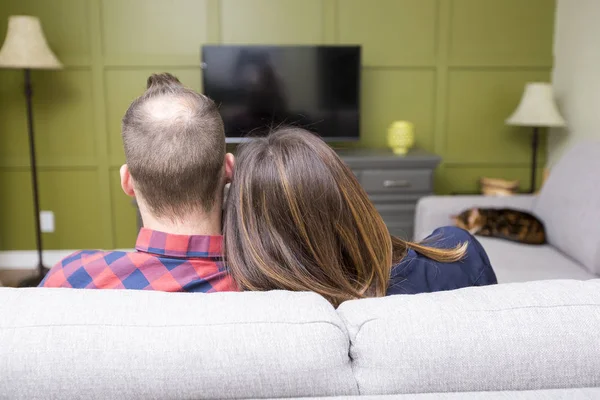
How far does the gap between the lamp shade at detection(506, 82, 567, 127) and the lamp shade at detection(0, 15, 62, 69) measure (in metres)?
2.77

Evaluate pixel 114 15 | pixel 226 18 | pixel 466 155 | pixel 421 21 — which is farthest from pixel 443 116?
pixel 114 15

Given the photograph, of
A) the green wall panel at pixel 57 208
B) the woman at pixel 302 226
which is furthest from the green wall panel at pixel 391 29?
the woman at pixel 302 226

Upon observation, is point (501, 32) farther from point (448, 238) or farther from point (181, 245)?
point (181, 245)

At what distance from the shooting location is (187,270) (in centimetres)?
108

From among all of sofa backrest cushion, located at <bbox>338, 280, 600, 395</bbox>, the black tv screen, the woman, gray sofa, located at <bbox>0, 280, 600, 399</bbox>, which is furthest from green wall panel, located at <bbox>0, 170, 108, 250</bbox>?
sofa backrest cushion, located at <bbox>338, 280, 600, 395</bbox>

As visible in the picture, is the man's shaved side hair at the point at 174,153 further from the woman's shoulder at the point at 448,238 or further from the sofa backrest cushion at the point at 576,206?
the sofa backrest cushion at the point at 576,206

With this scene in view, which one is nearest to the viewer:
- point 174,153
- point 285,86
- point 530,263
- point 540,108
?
point 174,153

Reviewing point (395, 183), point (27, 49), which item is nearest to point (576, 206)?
point (395, 183)

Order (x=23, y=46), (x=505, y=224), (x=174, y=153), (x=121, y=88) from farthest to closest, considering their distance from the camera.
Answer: (x=121, y=88), (x=23, y=46), (x=505, y=224), (x=174, y=153)

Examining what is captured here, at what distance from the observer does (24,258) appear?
163 inches

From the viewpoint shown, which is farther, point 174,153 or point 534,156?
point 534,156

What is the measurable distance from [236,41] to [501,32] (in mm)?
1683

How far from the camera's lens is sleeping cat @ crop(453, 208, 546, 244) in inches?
108

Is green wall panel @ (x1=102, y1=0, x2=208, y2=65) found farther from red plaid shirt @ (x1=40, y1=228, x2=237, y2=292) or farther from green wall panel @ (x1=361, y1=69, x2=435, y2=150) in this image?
red plaid shirt @ (x1=40, y1=228, x2=237, y2=292)
